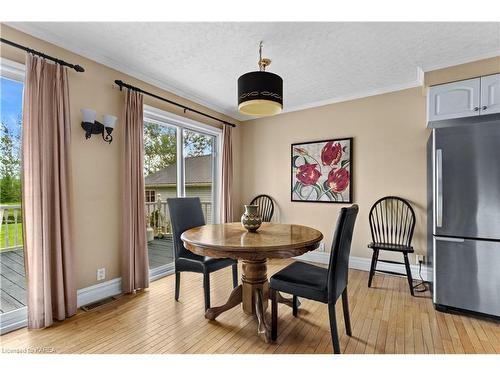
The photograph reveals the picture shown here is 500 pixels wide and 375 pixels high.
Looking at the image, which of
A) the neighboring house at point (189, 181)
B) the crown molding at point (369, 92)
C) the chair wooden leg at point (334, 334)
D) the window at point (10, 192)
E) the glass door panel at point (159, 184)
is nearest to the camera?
the chair wooden leg at point (334, 334)

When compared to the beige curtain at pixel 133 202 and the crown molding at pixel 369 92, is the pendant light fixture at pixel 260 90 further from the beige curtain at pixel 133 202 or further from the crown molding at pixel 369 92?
the crown molding at pixel 369 92

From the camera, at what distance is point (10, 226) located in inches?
89.2

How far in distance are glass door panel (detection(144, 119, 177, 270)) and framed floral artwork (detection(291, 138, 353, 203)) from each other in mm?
1962

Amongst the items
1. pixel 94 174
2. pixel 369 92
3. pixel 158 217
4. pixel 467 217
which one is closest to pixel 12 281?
pixel 94 174

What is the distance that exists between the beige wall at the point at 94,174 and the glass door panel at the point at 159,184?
1.74 ft

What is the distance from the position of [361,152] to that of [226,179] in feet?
7.13

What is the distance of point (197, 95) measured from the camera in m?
3.80

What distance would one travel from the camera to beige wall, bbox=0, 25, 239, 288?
98.1 inches

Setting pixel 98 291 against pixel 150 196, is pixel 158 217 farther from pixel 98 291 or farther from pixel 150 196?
pixel 98 291

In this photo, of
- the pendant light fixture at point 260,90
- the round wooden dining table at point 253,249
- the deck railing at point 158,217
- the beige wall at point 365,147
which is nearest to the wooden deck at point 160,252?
the deck railing at point 158,217

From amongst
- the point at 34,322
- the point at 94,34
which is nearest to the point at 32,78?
the point at 94,34

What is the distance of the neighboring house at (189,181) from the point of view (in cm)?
350

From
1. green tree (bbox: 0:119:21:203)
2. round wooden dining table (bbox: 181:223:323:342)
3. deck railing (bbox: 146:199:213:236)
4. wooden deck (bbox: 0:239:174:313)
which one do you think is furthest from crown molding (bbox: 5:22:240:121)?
round wooden dining table (bbox: 181:223:323:342)

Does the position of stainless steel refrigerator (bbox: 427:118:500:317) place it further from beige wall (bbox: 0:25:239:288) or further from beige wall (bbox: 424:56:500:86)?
beige wall (bbox: 0:25:239:288)
